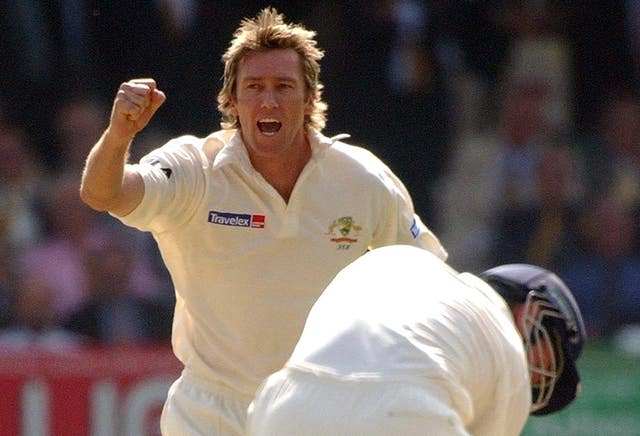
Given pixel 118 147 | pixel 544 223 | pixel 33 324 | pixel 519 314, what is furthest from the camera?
pixel 544 223

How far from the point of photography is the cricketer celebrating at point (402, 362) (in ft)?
9.83

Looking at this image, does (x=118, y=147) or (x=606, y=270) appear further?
(x=606, y=270)

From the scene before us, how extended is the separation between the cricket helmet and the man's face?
4.21 ft

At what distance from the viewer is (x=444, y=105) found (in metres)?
9.36

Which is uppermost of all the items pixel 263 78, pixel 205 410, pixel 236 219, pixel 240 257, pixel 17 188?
pixel 263 78

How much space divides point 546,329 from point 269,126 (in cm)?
152

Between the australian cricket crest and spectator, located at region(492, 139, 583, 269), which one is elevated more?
the australian cricket crest

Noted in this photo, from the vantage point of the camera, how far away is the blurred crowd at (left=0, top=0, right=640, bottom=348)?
843cm

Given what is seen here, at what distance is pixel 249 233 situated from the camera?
468cm

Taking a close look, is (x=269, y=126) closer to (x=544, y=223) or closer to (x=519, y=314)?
(x=519, y=314)

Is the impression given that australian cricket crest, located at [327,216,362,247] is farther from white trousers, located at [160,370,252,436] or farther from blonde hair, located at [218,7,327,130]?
white trousers, located at [160,370,252,436]

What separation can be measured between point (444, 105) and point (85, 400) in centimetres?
313

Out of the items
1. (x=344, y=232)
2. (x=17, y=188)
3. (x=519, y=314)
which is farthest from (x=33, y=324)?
(x=519, y=314)

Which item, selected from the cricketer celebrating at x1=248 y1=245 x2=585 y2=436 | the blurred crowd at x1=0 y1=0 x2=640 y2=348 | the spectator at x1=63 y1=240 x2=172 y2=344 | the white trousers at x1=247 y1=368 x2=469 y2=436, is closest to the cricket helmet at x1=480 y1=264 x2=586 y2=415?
the cricketer celebrating at x1=248 y1=245 x2=585 y2=436
